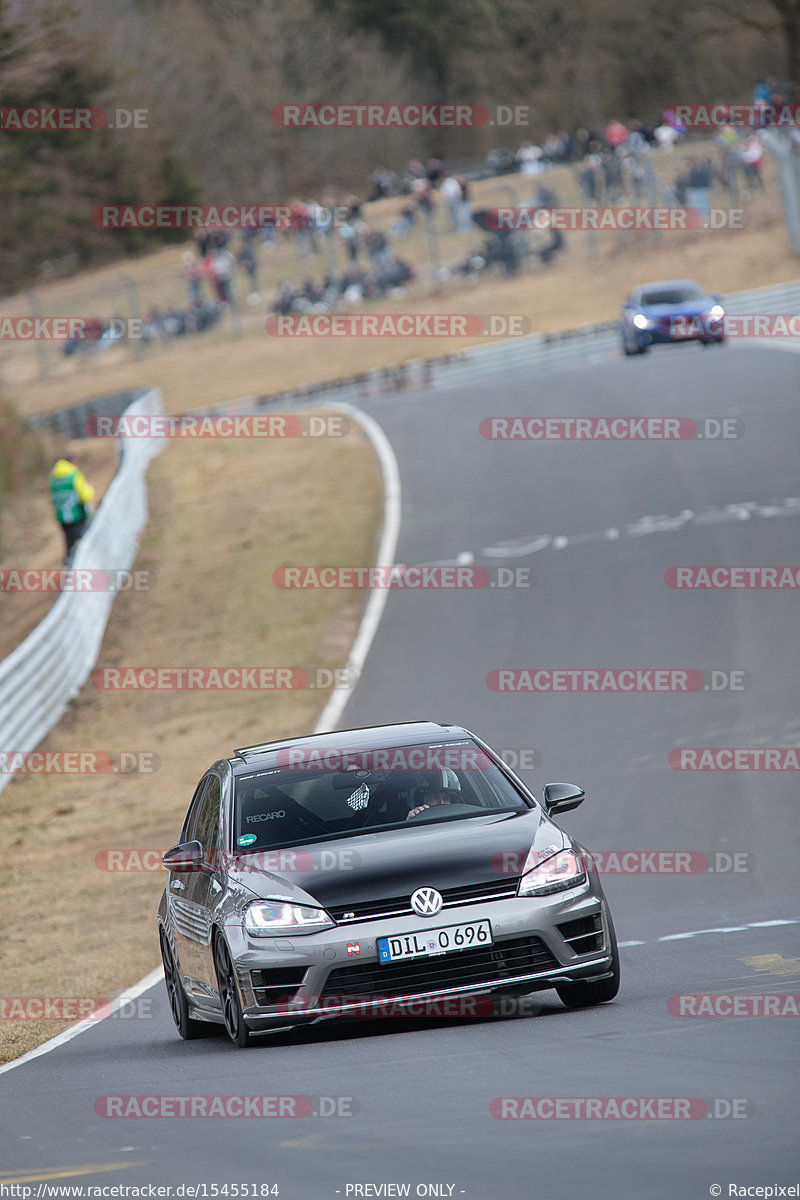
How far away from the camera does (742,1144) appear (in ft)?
16.0

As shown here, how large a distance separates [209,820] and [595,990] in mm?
2111

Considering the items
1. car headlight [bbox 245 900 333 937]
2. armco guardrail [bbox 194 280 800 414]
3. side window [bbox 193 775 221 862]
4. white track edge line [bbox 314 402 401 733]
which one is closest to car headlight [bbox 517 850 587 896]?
car headlight [bbox 245 900 333 937]

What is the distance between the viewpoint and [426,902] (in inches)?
287

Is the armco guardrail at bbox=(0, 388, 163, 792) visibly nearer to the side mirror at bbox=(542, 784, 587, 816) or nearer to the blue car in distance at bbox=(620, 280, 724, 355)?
the side mirror at bbox=(542, 784, 587, 816)

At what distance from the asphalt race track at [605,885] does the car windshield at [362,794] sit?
2.94ft

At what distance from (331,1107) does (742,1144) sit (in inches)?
61.8

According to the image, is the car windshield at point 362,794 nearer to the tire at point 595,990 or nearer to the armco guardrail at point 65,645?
the tire at point 595,990

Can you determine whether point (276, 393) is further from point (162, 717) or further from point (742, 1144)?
point (742, 1144)

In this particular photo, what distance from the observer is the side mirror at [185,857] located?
826 centimetres

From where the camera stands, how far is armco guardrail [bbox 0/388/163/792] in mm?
18531

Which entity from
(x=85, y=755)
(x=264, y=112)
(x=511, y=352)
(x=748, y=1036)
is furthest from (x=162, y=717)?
(x=264, y=112)

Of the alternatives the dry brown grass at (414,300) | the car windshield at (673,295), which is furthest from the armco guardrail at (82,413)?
the car windshield at (673,295)

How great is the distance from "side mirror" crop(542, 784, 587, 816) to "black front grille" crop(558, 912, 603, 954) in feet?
2.14

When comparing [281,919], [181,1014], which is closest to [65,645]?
[181,1014]
